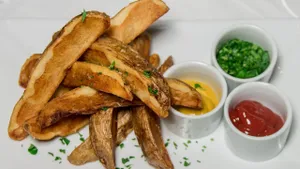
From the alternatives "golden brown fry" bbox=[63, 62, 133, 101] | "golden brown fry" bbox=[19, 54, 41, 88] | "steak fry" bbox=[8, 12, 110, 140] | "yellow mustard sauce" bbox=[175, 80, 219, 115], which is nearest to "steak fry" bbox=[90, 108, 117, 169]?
"golden brown fry" bbox=[63, 62, 133, 101]

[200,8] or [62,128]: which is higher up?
[62,128]

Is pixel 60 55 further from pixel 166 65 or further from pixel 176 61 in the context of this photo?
pixel 176 61

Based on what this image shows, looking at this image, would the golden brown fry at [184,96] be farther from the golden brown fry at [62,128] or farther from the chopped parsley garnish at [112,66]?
the golden brown fry at [62,128]

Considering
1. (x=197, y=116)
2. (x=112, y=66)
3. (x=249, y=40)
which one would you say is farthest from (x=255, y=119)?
(x=112, y=66)

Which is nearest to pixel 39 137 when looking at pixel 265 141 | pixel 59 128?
pixel 59 128

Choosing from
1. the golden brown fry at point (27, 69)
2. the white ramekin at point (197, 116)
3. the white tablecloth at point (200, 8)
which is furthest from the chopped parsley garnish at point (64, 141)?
the white tablecloth at point (200, 8)

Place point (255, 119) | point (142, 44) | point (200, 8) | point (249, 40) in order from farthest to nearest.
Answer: point (200, 8) < point (249, 40) < point (142, 44) < point (255, 119)
